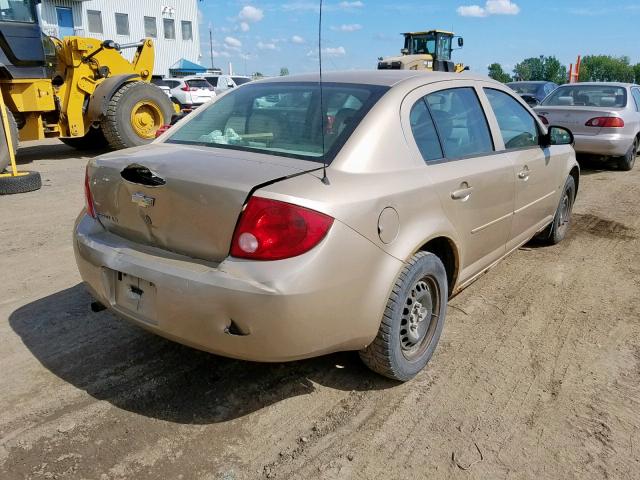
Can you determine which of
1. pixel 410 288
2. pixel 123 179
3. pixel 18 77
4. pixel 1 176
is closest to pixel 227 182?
pixel 123 179

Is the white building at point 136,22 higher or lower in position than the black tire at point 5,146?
higher

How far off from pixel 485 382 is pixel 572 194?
128 inches

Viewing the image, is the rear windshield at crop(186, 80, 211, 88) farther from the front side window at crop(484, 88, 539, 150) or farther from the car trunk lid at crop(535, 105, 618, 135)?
the front side window at crop(484, 88, 539, 150)

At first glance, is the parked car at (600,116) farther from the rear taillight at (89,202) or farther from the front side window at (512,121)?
the rear taillight at (89,202)

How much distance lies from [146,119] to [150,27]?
3276 cm

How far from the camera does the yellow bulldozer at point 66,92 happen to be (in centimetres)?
838

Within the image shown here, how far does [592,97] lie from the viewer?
9531mm

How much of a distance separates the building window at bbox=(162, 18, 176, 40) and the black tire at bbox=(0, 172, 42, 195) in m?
37.2

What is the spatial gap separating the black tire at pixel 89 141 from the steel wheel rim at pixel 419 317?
10331mm

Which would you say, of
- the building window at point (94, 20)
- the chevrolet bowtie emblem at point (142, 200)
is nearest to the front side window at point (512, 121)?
the chevrolet bowtie emblem at point (142, 200)

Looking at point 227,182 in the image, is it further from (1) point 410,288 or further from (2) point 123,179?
(1) point 410,288

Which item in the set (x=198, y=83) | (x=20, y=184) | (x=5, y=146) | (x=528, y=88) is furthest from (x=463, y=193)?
(x=198, y=83)

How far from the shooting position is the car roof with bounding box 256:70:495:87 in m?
3.11

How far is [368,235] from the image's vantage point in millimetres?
2424
